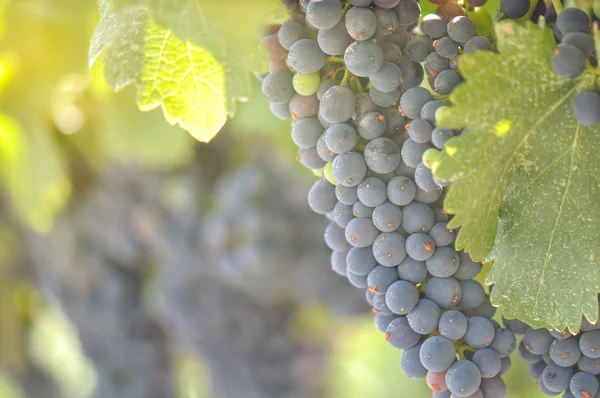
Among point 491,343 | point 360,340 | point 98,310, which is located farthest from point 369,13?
point 360,340

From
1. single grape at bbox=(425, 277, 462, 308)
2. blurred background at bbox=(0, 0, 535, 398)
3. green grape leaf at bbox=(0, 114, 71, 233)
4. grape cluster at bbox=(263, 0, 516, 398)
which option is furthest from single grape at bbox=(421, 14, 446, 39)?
green grape leaf at bbox=(0, 114, 71, 233)

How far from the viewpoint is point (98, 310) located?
1664 millimetres

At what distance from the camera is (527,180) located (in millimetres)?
497

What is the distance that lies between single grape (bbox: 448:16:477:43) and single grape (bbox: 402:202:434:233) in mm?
137

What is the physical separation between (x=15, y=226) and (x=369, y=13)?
1698mm

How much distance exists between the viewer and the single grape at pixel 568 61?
44 cm

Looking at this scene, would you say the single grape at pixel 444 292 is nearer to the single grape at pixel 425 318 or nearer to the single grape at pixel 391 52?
the single grape at pixel 425 318

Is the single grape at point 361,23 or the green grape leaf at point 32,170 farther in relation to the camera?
the green grape leaf at point 32,170

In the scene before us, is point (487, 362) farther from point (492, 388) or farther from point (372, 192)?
point (372, 192)

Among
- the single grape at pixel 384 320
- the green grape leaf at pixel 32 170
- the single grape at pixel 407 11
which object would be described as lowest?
the single grape at pixel 384 320

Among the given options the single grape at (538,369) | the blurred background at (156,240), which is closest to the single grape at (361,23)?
the single grape at (538,369)

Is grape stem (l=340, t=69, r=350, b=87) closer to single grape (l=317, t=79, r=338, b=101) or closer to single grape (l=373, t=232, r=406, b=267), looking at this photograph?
single grape (l=317, t=79, r=338, b=101)

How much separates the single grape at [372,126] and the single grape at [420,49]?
0.19 feet

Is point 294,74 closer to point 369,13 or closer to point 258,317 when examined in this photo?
point 369,13
